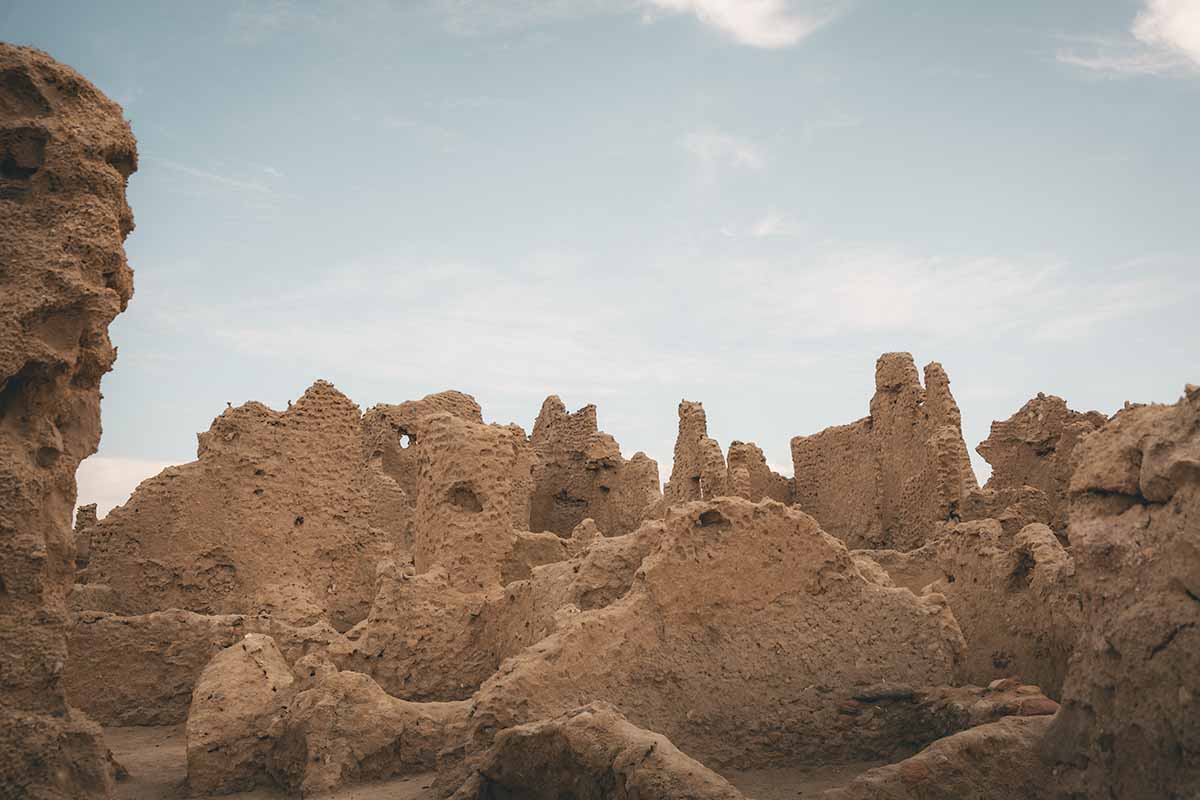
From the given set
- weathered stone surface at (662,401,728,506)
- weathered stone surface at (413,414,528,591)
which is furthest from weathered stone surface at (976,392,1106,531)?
weathered stone surface at (413,414,528,591)

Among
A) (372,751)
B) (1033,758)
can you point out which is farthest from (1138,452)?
(372,751)

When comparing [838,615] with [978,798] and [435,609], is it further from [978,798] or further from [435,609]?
[435,609]

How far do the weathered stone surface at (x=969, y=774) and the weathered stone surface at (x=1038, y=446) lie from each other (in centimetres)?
1126

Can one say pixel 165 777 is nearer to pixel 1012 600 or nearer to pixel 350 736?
pixel 350 736

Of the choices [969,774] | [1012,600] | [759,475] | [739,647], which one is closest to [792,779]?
[739,647]

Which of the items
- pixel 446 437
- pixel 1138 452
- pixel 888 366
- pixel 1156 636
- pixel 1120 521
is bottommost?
pixel 1156 636

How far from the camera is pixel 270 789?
6.66m

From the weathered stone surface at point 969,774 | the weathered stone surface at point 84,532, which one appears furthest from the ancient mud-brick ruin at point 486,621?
the weathered stone surface at point 84,532

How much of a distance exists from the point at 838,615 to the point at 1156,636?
111 inches

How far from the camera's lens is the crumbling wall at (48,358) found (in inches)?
180

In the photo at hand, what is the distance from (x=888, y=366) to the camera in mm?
16672

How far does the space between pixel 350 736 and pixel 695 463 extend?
454 inches

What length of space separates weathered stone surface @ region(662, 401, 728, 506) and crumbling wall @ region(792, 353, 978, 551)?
94.7 inches

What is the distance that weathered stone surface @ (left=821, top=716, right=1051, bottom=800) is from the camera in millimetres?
4230
